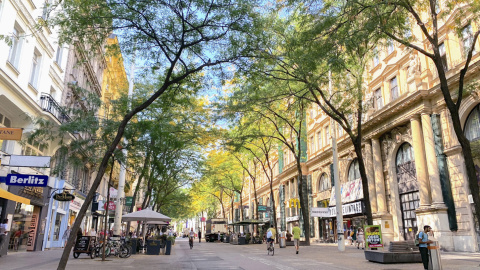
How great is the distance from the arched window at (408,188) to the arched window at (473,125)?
16.1 ft

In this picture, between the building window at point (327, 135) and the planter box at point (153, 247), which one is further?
the building window at point (327, 135)

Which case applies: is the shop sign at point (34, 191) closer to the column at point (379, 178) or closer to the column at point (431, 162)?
the column at point (431, 162)

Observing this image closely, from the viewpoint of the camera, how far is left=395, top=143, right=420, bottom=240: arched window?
24500mm

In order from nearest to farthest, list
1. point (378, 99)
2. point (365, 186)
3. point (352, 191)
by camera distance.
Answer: point (365, 186)
point (378, 99)
point (352, 191)

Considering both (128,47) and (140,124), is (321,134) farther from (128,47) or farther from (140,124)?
(128,47)

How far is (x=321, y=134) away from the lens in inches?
1538

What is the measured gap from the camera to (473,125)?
19.9 meters

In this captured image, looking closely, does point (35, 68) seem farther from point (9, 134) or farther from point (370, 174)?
point (370, 174)

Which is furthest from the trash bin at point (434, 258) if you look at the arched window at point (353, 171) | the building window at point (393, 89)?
the arched window at point (353, 171)

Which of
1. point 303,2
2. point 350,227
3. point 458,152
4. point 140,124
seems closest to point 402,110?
point 458,152

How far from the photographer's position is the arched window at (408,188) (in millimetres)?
24500

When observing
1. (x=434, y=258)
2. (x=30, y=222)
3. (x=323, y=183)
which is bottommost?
(x=434, y=258)

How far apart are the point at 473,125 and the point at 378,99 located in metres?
9.69

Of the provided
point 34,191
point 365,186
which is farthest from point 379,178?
point 34,191
